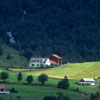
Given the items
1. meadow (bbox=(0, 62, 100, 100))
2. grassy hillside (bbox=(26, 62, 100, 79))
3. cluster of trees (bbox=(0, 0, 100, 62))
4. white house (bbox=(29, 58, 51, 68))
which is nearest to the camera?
meadow (bbox=(0, 62, 100, 100))

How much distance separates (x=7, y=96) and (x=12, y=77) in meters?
20.9

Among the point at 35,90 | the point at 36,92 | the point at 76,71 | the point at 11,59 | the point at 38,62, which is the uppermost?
the point at 11,59

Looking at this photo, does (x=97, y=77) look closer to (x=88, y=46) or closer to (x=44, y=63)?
(x=44, y=63)

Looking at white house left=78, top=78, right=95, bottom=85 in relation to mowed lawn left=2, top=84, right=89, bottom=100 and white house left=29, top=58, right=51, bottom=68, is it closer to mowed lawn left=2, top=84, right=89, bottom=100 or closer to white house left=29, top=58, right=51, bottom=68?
mowed lawn left=2, top=84, right=89, bottom=100

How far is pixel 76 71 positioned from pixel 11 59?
28061mm

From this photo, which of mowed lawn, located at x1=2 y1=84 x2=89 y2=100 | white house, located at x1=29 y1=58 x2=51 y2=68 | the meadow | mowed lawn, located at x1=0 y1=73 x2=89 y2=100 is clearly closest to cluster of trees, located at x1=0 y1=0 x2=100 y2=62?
white house, located at x1=29 y1=58 x2=51 y2=68

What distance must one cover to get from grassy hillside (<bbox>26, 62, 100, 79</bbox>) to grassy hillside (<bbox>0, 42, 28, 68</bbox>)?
48.5 ft

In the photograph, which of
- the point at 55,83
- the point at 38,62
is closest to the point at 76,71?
the point at 38,62

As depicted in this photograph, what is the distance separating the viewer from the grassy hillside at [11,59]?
135 meters

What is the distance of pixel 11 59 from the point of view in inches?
5551

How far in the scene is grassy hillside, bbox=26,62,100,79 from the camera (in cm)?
11329

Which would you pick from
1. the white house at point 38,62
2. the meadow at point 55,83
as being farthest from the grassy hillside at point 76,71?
the white house at point 38,62

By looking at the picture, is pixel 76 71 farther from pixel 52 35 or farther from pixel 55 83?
pixel 52 35

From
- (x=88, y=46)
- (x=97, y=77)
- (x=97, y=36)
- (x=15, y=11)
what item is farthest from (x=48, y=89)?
(x=15, y=11)
